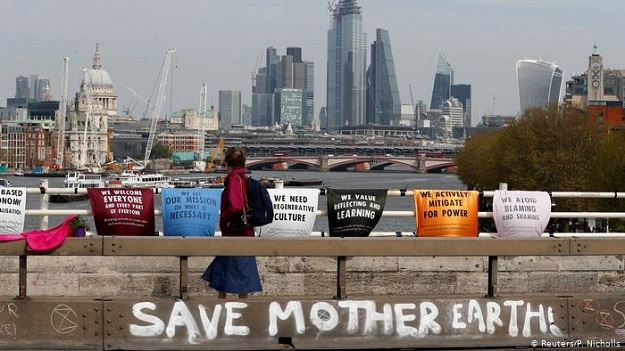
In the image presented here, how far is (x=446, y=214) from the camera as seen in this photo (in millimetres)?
15102

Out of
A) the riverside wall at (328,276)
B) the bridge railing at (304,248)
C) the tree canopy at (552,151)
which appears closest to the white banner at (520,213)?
Answer: the riverside wall at (328,276)

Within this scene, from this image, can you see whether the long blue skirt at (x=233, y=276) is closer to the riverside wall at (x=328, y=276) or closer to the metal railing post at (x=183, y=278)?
the metal railing post at (x=183, y=278)

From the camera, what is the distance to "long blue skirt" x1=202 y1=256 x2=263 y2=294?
11125 millimetres

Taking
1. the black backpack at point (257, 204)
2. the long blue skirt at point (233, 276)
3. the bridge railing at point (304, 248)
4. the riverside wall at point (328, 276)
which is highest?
the black backpack at point (257, 204)

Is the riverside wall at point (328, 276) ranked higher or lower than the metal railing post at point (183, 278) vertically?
lower

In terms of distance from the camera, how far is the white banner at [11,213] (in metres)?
13.7

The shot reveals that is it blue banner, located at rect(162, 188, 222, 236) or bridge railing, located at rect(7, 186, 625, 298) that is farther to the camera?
blue banner, located at rect(162, 188, 222, 236)

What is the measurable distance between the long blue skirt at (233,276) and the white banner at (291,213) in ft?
11.1

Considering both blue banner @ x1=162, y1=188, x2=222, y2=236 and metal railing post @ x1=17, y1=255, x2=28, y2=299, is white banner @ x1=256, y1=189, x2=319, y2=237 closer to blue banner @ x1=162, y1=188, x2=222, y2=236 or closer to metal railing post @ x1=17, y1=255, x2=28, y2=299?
blue banner @ x1=162, y1=188, x2=222, y2=236

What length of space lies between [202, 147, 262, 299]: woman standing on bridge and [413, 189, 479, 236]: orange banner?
3837mm

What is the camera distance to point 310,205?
14.8 m

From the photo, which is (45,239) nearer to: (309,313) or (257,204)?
(257,204)

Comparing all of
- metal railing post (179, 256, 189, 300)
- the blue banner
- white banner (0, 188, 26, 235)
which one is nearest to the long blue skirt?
metal railing post (179, 256, 189, 300)

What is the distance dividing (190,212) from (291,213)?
1.24 m
